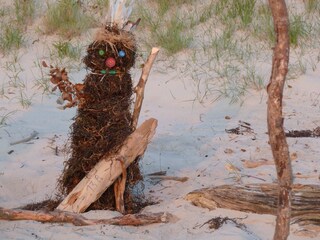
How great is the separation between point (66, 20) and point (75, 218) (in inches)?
181

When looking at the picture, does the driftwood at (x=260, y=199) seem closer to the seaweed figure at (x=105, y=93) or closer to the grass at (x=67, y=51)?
the seaweed figure at (x=105, y=93)

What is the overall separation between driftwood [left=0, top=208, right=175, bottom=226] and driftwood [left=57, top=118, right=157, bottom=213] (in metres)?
0.12

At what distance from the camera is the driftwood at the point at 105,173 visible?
14.2 ft

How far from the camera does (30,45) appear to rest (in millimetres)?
8211

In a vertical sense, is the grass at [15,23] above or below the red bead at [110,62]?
above

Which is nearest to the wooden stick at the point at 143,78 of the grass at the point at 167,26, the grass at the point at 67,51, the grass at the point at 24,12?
the grass at the point at 167,26

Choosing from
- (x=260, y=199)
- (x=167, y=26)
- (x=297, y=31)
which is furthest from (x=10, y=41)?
(x=260, y=199)

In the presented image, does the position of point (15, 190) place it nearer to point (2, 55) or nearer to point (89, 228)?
point (89, 228)

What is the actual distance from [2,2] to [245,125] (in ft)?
13.6

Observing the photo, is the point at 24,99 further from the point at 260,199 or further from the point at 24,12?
the point at 260,199

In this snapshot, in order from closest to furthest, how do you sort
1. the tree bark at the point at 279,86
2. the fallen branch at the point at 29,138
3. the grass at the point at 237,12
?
the tree bark at the point at 279,86, the fallen branch at the point at 29,138, the grass at the point at 237,12

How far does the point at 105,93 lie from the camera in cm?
436

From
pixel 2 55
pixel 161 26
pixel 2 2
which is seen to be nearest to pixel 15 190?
pixel 2 55

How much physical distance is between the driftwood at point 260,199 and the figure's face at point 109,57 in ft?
2.85
